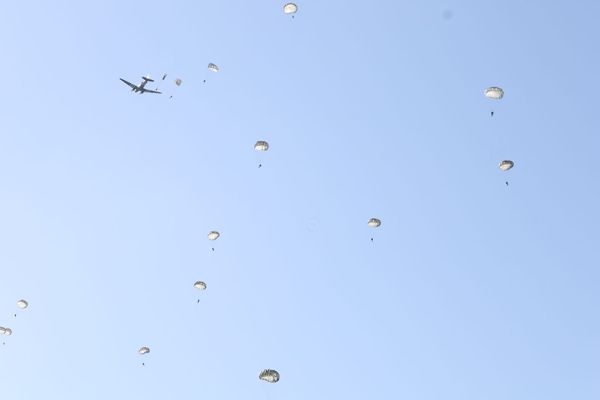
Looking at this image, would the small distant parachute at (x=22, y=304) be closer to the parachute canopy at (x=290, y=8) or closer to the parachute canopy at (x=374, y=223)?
the parachute canopy at (x=374, y=223)

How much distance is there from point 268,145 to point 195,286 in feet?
49.4

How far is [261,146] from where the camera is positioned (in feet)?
Answer: 226

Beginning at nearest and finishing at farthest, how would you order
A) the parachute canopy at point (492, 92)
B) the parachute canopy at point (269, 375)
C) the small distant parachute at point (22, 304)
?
1. the parachute canopy at point (269, 375)
2. the parachute canopy at point (492, 92)
3. the small distant parachute at point (22, 304)

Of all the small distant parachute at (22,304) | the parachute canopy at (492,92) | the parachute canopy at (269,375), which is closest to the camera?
the parachute canopy at (269,375)

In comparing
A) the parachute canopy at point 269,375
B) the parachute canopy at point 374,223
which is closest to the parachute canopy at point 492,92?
the parachute canopy at point 374,223

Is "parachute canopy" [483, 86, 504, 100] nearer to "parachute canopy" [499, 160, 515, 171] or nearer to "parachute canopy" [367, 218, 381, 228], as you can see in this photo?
"parachute canopy" [499, 160, 515, 171]

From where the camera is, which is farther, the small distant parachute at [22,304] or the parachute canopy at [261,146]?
the small distant parachute at [22,304]

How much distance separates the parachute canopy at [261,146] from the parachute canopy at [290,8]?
40.5ft

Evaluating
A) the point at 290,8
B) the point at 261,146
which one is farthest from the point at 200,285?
the point at 290,8

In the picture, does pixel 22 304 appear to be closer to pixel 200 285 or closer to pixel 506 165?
pixel 200 285

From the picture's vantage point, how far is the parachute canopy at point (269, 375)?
59.1 metres

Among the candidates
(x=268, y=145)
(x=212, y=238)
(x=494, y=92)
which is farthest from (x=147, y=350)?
(x=494, y=92)

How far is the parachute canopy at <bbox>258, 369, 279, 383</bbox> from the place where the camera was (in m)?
59.1

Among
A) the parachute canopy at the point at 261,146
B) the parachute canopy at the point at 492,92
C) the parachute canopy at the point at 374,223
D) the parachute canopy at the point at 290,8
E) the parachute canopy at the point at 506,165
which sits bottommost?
the parachute canopy at the point at 374,223
